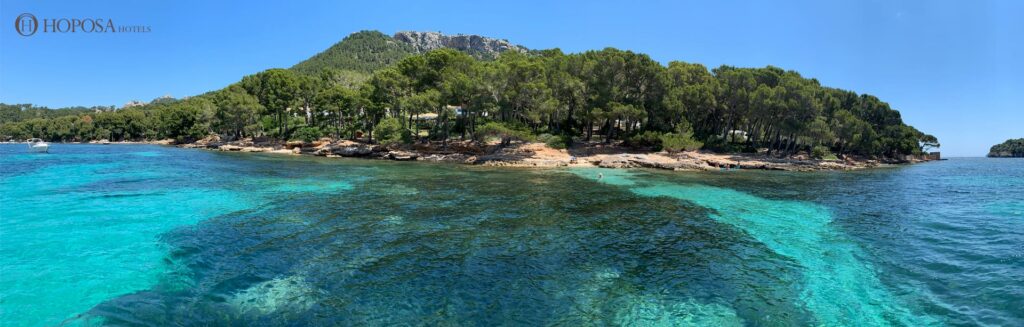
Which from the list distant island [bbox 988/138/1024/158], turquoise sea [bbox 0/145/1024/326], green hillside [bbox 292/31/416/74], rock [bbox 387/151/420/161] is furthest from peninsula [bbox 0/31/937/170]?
distant island [bbox 988/138/1024/158]

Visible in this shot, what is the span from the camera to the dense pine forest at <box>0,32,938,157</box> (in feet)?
164

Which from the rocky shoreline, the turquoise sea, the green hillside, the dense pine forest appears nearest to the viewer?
the turquoise sea

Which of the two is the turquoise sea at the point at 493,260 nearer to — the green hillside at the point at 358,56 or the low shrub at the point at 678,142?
the low shrub at the point at 678,142

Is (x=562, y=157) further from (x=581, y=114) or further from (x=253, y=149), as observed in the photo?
(x=253, y=149)

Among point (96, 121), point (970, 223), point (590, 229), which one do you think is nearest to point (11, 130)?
point (96, 121)

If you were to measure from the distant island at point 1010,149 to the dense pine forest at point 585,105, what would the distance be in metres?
104

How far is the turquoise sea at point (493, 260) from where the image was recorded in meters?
8.44

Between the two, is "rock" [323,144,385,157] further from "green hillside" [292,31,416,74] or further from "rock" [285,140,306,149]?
"green hillside" [292,31,416,74]

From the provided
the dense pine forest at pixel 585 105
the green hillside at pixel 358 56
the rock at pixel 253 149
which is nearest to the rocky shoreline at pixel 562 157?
the dense pine forest at pixel 585 105

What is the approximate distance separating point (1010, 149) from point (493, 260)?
20213 centimetres

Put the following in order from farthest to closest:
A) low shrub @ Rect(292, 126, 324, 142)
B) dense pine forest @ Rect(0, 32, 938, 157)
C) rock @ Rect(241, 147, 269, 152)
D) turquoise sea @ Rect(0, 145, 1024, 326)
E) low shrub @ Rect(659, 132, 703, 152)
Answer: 1. rock @ Rect(241, 147, 269, 152)
2. low shrub @ Rect(292, 126, 324, 142)
3. dense pine forest @ Rect(0, 32, 938, 157)
4. low shrub @ Rect(659, 132, 703, 152)
5. turquoise sea @ Rect(0, 145, 1024, 326)

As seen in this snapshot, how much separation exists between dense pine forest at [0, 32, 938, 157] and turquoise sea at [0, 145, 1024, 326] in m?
28.1

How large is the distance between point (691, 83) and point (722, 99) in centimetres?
501

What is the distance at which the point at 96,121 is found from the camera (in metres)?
110
